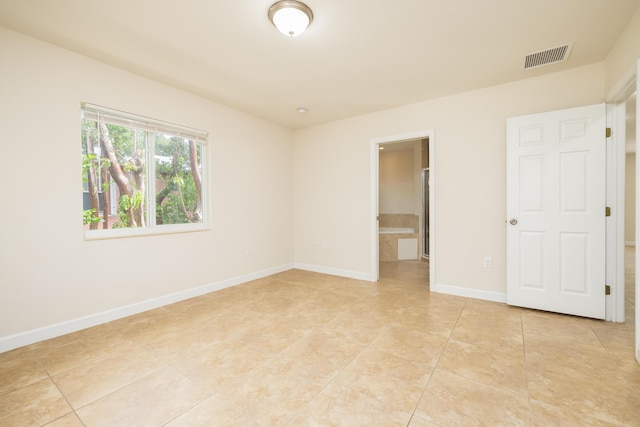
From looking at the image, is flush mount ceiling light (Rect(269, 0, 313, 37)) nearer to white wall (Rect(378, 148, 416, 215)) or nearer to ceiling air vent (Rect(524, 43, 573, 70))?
ceiling air vent (Rect(524, 43, 573, 70))

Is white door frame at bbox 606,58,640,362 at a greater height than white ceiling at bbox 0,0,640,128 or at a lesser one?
lesser

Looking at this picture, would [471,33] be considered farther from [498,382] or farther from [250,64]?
[498,382]

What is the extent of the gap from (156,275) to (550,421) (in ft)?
11.3

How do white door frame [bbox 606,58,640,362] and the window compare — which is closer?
white door frame [bbox 606,58,640,362]

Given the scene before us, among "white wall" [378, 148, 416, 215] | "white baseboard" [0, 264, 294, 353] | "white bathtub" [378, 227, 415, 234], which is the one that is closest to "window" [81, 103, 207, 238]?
"white baseboard" [0, 264, 294, 353]

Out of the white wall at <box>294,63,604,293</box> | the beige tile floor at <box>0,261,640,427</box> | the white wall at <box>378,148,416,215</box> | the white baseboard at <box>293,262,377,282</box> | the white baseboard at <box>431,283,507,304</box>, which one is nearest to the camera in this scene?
the beige tile floor at <box>0,261,640,427</box>

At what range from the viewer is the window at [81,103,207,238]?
2697 mm

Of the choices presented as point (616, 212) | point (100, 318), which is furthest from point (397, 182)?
point (100, 318)

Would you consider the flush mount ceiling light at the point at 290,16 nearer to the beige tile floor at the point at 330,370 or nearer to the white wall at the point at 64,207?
the white wall at the point at 64,207

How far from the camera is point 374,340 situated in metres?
2.29

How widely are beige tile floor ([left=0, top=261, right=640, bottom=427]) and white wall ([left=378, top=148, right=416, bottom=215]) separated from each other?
155 inches

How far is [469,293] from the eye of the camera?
3361 mm

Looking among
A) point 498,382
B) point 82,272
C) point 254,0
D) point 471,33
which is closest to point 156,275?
point 82,272

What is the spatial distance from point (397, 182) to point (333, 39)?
16.2ft
